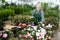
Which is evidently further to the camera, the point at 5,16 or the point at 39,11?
the point at 5,16

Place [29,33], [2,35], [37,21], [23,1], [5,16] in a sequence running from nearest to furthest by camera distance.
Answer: [2,35]
[29,33]
[37,21]
[5,16]
[23,1]

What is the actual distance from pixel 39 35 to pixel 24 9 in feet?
29.0

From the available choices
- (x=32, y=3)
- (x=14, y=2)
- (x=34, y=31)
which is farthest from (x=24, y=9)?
(x=34, y=31)

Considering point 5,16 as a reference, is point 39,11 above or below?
above

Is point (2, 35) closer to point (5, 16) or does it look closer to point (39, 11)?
point (39, 11)

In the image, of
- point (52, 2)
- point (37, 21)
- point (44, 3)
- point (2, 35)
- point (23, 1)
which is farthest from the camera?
point (23, 1)

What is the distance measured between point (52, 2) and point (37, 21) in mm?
7263

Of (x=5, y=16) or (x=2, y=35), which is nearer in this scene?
(x=2, y=35)

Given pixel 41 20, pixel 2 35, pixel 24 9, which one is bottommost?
pixel 24 9

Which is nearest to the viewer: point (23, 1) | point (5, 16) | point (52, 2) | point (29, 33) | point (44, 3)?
point (29, 33)

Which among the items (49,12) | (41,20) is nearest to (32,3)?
(49,12)

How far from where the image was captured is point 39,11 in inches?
262

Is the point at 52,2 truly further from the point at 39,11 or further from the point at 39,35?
the point at 39,35

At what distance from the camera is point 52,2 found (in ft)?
44.5
